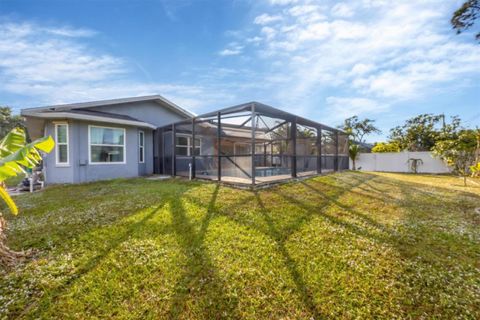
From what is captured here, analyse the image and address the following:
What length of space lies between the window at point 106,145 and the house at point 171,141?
4 cm

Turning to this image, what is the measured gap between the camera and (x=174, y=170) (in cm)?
1049

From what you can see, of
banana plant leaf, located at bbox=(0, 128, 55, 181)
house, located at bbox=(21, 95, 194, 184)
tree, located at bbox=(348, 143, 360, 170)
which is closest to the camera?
banana plant leaf, located at bbox=(0, 128, 55, 181)

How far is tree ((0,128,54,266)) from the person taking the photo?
2.28 metres

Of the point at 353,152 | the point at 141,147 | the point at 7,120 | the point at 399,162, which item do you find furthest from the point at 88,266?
the point at 7,120

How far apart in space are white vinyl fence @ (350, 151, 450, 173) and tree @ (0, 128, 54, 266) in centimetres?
2131

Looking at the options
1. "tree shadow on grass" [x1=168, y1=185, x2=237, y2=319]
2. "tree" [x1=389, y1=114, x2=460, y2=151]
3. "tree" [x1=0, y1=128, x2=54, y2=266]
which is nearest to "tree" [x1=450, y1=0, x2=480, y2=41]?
"tree shadow on grass" [x1=168, y1=185, x2=237, y2=319]

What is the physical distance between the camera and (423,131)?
19781mm

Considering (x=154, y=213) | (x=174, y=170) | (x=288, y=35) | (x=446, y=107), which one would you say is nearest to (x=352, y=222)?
(x=154, y=213)

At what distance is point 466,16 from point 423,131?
1875cm

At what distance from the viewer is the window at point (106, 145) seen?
9.15 meters

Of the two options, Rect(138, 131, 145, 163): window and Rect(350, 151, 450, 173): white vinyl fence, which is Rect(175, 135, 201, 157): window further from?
Rect(350, 151, 450, 173): white vinyl fence

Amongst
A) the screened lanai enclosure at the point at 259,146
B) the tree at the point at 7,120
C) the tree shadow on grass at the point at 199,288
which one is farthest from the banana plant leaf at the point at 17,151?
the tree at the point at 7,120

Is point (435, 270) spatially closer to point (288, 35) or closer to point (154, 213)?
point (154, 213)

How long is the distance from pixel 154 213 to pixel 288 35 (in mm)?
8491
